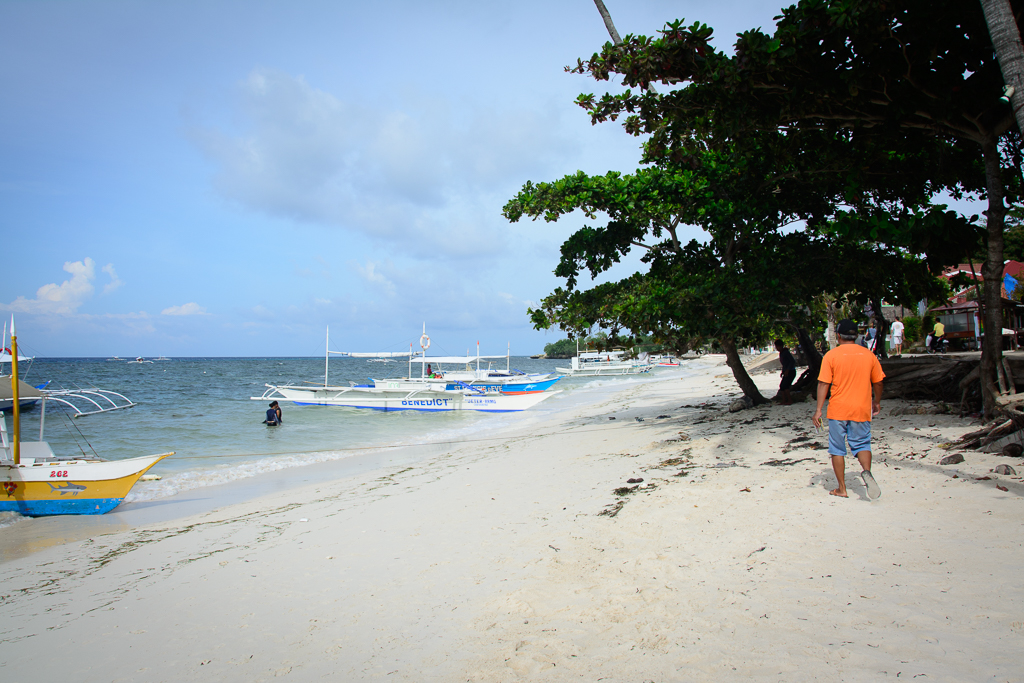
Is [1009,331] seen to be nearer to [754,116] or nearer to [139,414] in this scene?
[754,116]

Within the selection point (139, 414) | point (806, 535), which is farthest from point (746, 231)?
point (139, 414)

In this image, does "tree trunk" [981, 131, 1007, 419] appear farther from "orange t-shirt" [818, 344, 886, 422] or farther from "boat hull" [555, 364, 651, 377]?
"boat hull" [555, 364, 651, 377]

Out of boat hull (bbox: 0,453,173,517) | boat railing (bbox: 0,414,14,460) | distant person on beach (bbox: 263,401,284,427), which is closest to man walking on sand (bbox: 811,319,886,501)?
boat hull (bbox: 0,453,173,517)

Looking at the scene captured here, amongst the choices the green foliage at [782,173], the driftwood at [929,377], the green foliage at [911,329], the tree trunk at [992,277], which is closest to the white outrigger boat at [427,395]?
the green foliage at [782,173]

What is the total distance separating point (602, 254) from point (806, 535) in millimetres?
9805

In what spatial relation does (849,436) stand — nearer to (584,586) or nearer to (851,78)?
(584,586)

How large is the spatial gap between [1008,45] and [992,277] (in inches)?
125

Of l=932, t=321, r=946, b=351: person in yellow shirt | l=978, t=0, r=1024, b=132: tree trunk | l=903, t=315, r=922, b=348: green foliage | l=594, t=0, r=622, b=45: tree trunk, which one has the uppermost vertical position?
l=594, t=0, r=622, b=45: tree trunk

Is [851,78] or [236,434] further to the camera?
[236,434]

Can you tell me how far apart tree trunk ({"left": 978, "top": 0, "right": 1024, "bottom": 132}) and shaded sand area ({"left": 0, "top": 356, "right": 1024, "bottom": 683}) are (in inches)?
156

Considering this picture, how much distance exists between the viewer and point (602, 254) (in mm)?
13758

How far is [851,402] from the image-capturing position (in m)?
5.60

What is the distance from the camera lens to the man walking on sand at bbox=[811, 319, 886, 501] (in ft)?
18.2

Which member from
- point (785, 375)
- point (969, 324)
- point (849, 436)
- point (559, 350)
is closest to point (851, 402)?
point (849, 436)
